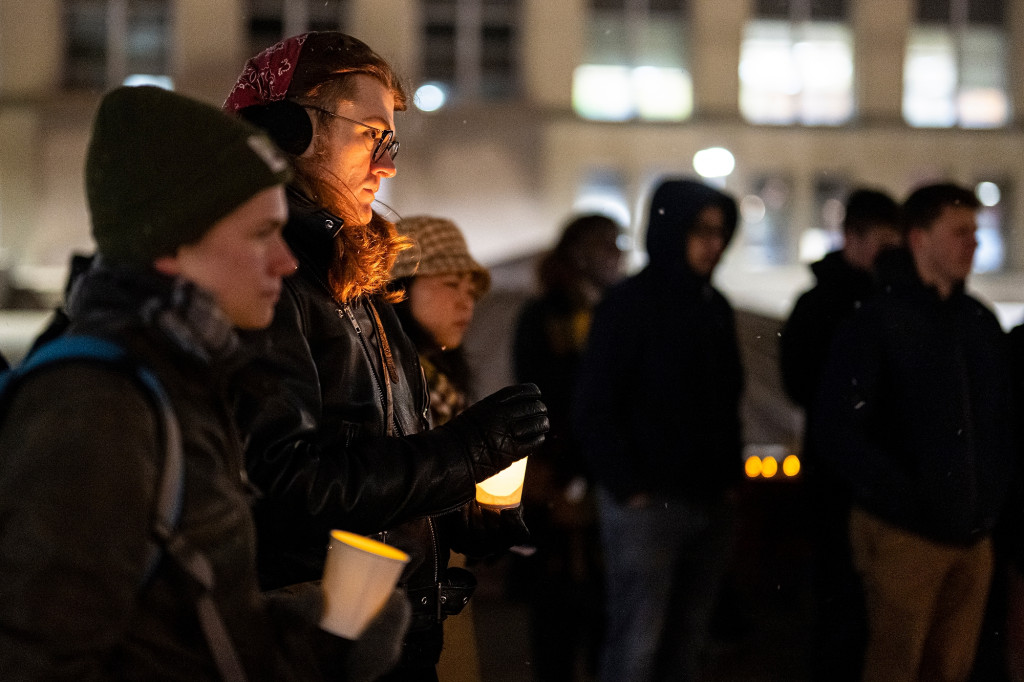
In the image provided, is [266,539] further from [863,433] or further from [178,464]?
[863,433]

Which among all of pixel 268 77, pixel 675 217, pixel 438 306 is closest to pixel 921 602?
pixel 675 217

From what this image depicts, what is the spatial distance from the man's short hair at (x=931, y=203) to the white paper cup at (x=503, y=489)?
2301 millimetres

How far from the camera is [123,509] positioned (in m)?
1.26

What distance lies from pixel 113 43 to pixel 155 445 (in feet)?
55.0

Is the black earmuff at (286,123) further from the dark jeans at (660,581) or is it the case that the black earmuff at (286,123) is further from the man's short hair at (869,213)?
the man's short hair at (869,213)

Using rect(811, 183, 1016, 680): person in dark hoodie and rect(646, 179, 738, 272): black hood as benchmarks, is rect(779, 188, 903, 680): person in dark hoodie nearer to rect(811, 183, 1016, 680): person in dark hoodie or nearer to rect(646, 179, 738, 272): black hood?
rect(811, 183, 1016, 680): person in dark hoodie

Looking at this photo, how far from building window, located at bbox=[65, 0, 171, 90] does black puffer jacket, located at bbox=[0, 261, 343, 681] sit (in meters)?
16.0

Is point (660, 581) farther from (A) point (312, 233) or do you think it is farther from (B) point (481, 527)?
(A) point (312, 233)

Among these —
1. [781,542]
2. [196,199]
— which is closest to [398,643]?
[196,199]

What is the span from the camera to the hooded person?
4.04ft

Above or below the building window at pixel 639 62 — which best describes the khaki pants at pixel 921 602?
below

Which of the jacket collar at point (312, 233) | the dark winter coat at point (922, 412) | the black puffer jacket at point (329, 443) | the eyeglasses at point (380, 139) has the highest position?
the eyeglasses at point (380, 139)

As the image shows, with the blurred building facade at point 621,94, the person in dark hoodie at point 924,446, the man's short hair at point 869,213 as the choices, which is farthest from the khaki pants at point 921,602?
the blurred building facade at point 621,94

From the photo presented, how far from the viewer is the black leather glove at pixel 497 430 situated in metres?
1.97
